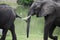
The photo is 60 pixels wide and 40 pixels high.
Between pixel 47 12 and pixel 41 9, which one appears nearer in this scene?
pixel 47 12

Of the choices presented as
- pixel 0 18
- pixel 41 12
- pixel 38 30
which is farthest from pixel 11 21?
pixel 38 30

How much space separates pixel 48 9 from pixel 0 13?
125 centimetres

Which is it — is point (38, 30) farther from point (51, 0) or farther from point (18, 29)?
point (51, 0)

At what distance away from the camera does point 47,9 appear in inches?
318

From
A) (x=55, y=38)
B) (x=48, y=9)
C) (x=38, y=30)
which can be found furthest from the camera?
(x=38, y=30)

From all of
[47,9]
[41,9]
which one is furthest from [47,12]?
[41,9]

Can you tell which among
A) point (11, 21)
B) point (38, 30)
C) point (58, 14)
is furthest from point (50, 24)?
point (38, 30)

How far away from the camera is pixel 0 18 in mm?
8180

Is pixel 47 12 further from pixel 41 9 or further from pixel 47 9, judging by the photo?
pixel 41 9

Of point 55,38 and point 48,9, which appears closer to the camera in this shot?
point 48,9

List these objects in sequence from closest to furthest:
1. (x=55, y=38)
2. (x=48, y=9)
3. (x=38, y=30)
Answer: (x=48, y=9)
(x=55, y=38)
(x=38, y=30)

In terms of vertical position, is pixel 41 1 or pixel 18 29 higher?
pixel 41 1

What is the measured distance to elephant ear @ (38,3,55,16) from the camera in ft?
26.4

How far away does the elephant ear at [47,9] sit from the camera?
26.4 feet
